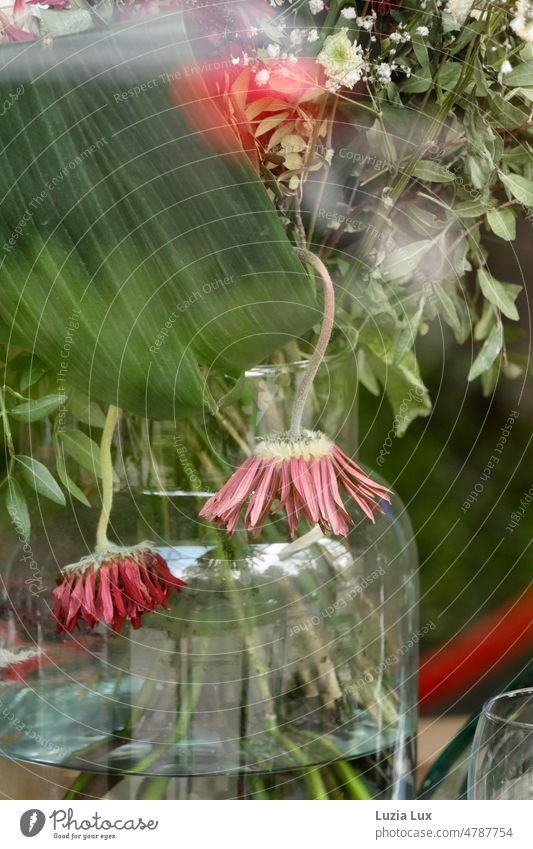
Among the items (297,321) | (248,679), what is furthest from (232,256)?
(248,679)

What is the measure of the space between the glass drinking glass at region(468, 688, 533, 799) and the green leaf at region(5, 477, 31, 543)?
0.17m

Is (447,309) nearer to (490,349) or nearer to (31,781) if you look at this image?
(490,349)

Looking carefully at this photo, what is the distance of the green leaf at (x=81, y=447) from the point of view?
284 millimetres

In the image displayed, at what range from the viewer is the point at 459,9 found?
26 cm

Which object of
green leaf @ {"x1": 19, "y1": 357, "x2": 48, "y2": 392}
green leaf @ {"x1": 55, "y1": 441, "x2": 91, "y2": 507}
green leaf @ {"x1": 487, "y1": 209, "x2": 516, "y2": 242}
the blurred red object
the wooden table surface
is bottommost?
the wooden table surface

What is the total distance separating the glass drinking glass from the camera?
29 cm

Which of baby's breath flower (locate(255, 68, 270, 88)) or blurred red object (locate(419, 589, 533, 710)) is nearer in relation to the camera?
baby's breath flower (locate(255, 68, 270, 88))

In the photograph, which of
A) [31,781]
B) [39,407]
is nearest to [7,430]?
[39,407]

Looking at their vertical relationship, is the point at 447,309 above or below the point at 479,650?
above

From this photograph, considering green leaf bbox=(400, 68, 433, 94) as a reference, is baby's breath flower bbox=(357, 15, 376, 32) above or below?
above

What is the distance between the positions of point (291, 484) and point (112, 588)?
2.5 inches

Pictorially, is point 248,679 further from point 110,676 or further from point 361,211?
point 361,211
